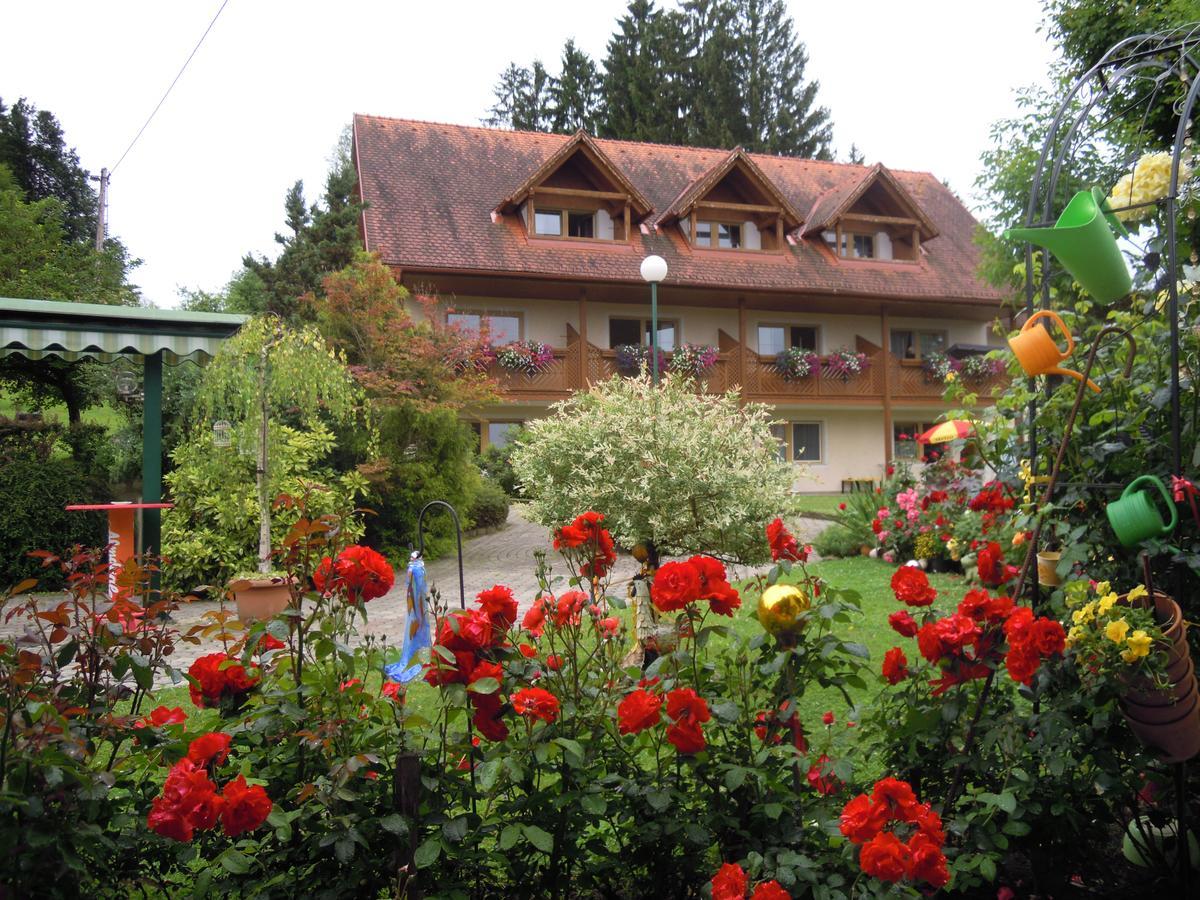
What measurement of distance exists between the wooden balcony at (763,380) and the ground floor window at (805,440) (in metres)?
1.27

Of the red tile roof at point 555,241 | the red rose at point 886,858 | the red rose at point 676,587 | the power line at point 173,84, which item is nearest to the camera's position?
the red rose at point 886,858

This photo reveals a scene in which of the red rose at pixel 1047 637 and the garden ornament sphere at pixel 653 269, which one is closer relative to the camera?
the red rose at pixel 1047 637

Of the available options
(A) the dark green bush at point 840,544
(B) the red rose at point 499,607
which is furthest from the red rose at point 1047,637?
(A) the dark green bush at point 840,544

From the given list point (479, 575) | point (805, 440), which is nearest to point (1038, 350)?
point (479, 575)

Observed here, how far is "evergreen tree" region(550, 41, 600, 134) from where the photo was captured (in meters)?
33.0

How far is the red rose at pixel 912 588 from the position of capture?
2.07m

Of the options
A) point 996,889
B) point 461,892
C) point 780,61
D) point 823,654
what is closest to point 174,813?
point 461,892

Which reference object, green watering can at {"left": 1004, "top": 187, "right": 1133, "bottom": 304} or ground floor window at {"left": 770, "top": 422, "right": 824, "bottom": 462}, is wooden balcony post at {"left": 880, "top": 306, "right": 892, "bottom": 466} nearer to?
ground floor window at {"left": 770, "top": 422, "right": 824, "bottom": 462}

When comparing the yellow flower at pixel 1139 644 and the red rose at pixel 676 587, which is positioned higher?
the red rose at pixel 676 587

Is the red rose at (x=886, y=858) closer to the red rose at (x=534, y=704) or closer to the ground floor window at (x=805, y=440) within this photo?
the red rose at (x=534, y=704)

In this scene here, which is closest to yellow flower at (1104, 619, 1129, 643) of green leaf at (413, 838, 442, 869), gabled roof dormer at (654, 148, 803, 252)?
green leaf at (413, 838, 442, 869)

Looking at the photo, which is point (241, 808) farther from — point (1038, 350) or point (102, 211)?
point (102, 211)

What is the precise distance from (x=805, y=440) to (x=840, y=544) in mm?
10640

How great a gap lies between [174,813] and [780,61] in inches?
1457
